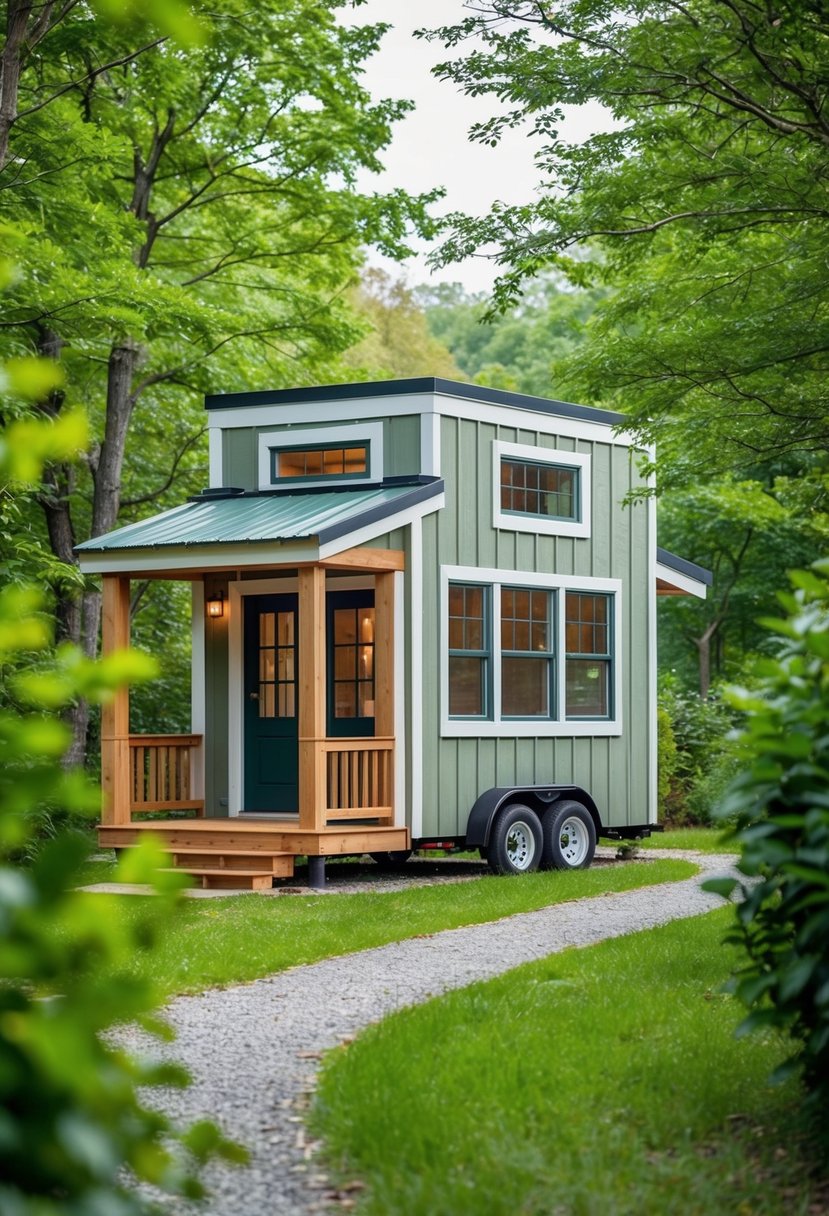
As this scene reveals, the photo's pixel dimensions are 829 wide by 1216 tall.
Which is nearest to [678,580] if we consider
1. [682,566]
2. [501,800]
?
[682,566]

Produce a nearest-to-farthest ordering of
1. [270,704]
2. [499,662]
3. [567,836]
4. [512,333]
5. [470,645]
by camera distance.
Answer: [470,645] < [499,662] < [270,704] < [567,836] < [512,333]

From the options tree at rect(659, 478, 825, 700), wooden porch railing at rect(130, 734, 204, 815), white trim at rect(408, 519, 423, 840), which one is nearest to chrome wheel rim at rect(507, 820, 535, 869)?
white trim at rect(408, 519, 423, 840)

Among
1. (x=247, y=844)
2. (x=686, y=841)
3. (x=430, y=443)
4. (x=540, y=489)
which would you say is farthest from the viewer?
(x=686, y=841)

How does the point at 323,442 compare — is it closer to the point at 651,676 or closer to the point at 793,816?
the point at 651,676

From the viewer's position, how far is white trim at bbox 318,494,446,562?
1303 cm

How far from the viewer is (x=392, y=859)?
15.6 metres

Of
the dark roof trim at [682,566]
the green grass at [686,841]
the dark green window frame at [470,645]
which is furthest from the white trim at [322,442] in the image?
the green grass at [686,841]

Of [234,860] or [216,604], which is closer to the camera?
[234,860]

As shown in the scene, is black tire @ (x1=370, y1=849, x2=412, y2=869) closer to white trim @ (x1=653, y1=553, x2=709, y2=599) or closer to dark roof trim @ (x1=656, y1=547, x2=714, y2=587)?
white trim @ (x1=653, y1=553, x2=709, y2=599)

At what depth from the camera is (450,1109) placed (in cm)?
552

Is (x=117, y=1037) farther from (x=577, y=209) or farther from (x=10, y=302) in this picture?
(x=10, y=302)

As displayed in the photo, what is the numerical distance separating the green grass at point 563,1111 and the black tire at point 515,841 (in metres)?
6.51

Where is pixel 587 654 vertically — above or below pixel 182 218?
below

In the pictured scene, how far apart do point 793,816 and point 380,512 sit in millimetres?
9280
